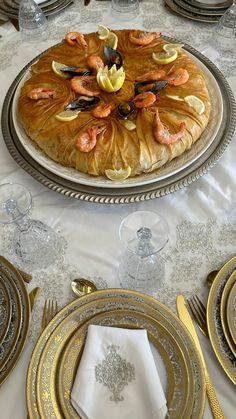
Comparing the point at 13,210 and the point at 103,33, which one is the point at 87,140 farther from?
the point at 103,33

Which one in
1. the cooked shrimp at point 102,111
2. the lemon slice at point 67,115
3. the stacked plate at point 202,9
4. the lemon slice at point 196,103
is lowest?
the lemon slice at point 67,115

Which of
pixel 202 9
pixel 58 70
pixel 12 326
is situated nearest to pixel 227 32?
pixel 202 9

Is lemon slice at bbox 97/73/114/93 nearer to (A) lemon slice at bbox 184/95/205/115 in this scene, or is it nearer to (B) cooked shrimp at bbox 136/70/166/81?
(B) cooked shrimp at bbox 136/70/166/81

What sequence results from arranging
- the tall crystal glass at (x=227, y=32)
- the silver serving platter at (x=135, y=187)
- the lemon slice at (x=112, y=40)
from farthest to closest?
the tall crystal glass at (x=227, y=32), the lemon slice at (x=112, y=40), the silver serving platter at (x=135, y=187)

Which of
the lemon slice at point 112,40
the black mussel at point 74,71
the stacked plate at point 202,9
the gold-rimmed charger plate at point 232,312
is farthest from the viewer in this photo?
the stacked plate at point 202,9

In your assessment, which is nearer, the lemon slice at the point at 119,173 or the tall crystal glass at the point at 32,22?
the lemon slice at the point at 119,173

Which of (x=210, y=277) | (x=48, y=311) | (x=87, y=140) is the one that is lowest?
(x=48, y=311)

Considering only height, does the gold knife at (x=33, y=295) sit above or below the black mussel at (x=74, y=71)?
below

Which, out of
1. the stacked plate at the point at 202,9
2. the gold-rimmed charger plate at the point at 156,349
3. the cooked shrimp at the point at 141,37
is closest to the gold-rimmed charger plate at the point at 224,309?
the gold-rimmed charger plate at the point at 156,349

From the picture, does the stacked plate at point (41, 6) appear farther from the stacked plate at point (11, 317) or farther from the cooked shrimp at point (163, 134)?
the stacked plate at point (11, 317)
